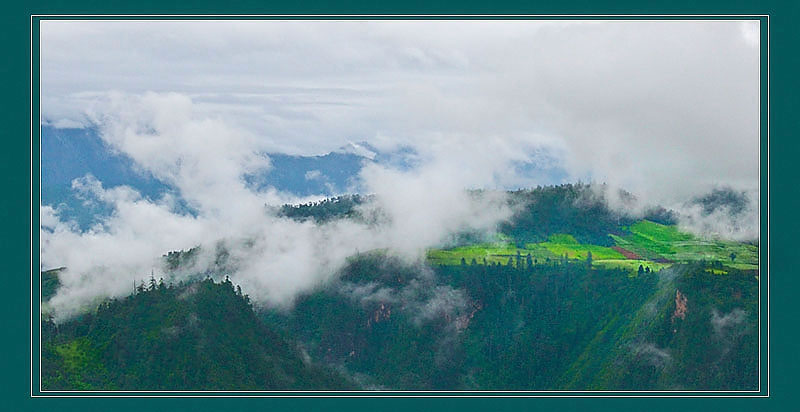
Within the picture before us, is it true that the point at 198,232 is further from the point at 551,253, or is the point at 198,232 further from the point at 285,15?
the point at 285,15

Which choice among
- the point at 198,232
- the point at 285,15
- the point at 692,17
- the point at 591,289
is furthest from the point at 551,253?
the point at 285,15

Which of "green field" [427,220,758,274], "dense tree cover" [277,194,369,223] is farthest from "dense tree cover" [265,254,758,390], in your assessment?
"dense tree cover" [277,194,369,223]

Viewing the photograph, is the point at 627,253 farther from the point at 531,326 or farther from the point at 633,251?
the point at 531,326

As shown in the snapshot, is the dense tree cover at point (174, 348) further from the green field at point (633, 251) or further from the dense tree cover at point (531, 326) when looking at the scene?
the green field at point (633, 251)

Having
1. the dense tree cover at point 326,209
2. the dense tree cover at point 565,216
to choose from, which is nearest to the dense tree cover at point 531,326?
the dense tree cover at point 326,209

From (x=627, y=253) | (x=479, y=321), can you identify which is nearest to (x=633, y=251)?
(x=627, y=253)

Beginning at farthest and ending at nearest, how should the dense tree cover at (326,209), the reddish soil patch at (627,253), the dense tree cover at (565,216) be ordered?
1. the dense tree cover at (326,209)
2. the dense tree cover at (565,216)
3. the reddish soil patch at (627,253)

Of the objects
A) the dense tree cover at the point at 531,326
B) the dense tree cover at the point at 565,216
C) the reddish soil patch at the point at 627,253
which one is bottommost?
the dense tree cover at the point at 531,326

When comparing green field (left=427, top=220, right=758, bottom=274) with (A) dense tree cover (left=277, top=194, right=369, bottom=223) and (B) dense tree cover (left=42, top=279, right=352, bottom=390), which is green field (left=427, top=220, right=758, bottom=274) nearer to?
(A) dense tree cover (left=277, top=194, right=369, bottom=223)
